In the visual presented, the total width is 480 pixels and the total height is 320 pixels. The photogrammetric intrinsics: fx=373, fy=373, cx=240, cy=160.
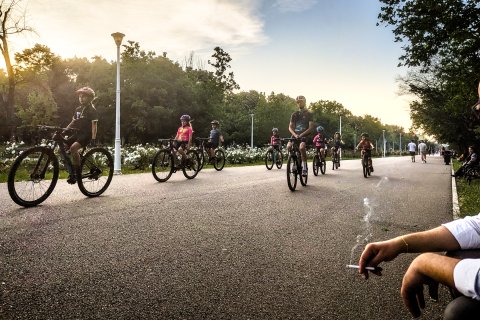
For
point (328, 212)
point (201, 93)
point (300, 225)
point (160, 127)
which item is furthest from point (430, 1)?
point (201, 93)

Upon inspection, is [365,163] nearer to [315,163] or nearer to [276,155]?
[315,163]

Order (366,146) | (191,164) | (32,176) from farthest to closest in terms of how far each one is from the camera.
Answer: (366,146)
(191,164)
(32,176)

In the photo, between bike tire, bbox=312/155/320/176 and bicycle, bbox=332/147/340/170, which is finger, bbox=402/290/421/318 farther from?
bicycle, bbox=332/147/340/170

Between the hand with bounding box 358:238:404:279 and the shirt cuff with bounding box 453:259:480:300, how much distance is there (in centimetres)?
28

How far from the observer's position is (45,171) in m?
6.54

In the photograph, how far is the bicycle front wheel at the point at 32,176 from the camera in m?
5.97

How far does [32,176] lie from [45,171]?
240mm

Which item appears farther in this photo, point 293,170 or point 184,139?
point 184,139

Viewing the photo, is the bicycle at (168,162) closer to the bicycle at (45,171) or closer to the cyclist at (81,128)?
the bicycle at (45,171)

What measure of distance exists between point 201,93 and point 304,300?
49992 mm

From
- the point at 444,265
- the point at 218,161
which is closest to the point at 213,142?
the point at 218,161

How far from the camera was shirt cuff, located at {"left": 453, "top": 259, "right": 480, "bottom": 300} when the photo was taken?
4.27 feet

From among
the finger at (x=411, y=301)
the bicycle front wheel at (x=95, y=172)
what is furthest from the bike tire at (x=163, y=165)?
the finger at (x=411, y=301)

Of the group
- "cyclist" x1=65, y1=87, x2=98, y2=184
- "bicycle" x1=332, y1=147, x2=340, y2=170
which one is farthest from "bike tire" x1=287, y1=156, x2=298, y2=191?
"bicycle" x1=332, y1=147, x2=340, y2=170
